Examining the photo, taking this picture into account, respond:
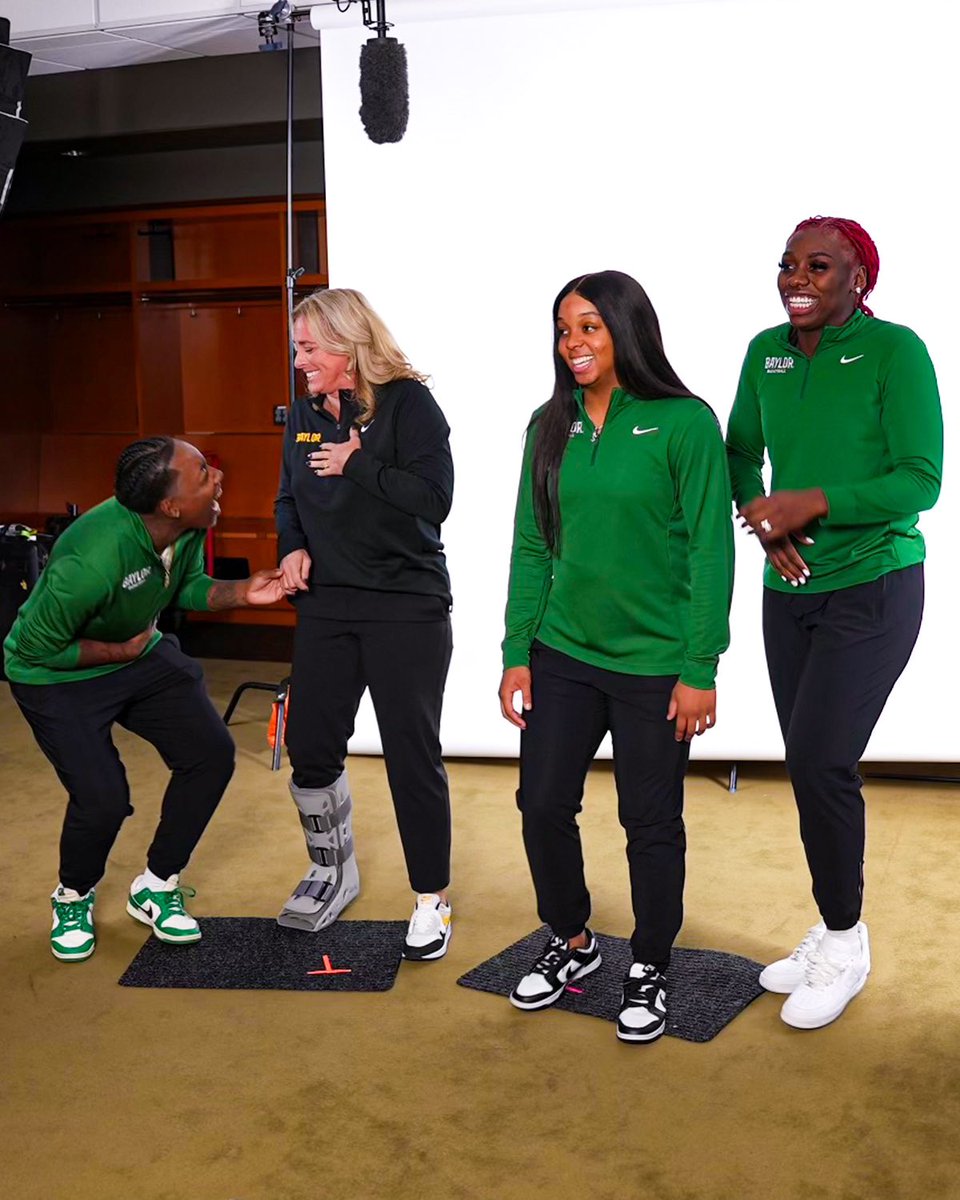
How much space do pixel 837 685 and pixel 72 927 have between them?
169 centimetres

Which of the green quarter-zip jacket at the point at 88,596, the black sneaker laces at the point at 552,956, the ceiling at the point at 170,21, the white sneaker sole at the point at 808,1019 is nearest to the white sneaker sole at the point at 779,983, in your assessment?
the white sneaker sole at the point at 808,1019

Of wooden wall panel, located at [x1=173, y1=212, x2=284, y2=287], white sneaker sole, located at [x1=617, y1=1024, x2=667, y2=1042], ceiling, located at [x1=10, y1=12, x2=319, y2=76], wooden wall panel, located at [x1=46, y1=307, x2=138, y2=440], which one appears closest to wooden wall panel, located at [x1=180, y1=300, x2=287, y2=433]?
wooden wall panel, located at [x1=173, y1=212, x2=284, y2=287]

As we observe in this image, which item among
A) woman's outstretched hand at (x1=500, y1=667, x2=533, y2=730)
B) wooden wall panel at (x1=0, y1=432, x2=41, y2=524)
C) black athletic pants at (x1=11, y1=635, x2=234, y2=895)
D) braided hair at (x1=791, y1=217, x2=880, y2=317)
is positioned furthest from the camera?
wooden wall panel at (x1=0, y1=432, x2=41, y2=524)

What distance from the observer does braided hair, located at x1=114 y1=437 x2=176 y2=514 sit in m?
2.85

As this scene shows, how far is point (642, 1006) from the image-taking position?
2598 mm

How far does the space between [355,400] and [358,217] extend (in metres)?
1.41

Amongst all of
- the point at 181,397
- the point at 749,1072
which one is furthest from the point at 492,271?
the point at 181,397

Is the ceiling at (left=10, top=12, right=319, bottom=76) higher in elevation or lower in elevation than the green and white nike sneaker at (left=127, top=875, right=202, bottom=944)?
higher

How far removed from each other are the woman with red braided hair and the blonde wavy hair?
2.35ft

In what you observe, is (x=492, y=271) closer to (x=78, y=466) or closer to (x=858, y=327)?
(x=858, y=327)

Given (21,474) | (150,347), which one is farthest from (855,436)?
(21,474)

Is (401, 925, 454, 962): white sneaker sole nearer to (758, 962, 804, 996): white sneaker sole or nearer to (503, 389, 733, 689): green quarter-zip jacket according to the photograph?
(758, 962, 804, 996): white sneaker sole

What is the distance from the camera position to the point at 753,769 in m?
4.39

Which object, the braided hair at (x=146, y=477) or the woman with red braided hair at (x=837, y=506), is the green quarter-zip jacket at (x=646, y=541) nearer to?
the woman with red braided hair at (x=837, y=506)
